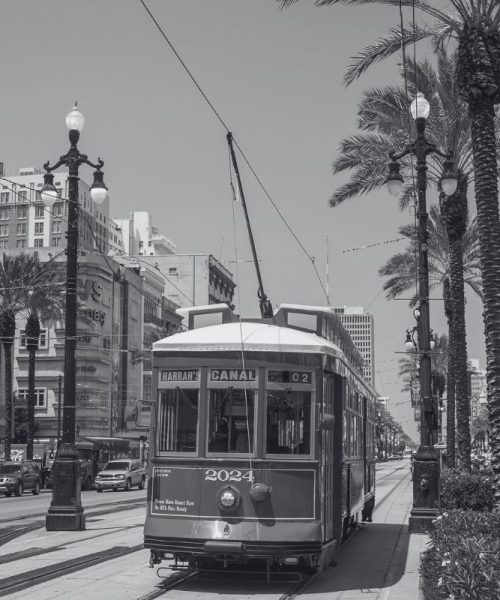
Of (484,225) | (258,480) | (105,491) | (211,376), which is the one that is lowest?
(105,491)

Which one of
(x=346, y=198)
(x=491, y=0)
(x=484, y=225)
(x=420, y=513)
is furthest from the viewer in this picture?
(x=346, y=198)

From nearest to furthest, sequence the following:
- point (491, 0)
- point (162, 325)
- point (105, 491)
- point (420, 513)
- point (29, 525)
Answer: point (491, 0) → point (420, 513) → point (29, 525) → point (105, 491) → point (162, 325)

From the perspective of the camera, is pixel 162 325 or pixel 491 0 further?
pixel 162 325

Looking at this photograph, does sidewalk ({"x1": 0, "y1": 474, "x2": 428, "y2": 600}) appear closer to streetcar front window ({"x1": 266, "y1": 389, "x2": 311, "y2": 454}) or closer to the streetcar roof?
streetcar front window ({"x1": 266, "y1": 389, "x2": 311, "y2": 454})

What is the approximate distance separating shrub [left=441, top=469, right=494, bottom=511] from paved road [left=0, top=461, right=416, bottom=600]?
8.19 ft

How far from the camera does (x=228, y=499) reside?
10.9 m

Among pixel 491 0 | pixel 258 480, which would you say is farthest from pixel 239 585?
pixel 491 0

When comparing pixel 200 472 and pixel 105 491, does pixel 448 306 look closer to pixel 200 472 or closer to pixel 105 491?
pixel 105 491

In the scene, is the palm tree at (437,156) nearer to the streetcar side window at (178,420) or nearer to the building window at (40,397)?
the streetcar side window at (178,420)

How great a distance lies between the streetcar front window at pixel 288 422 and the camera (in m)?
→ 11.3

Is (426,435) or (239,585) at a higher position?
(426,435)

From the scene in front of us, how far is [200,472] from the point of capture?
11.2m

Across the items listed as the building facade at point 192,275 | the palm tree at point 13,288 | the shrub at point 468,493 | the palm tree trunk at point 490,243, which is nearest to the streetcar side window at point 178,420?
the palm tree trunk at point 490,243

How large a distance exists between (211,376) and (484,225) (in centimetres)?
568
